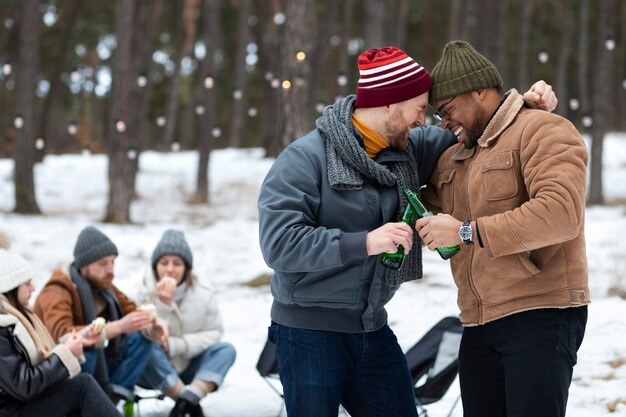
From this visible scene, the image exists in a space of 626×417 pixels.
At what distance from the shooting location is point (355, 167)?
9.26 feet

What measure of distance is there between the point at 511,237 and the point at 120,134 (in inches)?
427

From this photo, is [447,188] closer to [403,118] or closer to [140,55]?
[403,118]

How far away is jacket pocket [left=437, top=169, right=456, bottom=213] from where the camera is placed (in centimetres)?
303

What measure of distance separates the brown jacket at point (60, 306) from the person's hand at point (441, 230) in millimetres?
2675

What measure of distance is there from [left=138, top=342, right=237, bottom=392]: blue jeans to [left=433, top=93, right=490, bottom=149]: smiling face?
286cm

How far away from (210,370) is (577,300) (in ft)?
10.1

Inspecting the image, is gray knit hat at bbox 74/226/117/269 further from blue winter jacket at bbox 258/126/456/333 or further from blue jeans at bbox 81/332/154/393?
blue winter jacket at bbox 258/126/456/333

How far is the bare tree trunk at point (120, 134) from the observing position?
12.8 metres

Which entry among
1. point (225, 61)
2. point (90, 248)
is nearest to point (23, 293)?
point (90, 248)

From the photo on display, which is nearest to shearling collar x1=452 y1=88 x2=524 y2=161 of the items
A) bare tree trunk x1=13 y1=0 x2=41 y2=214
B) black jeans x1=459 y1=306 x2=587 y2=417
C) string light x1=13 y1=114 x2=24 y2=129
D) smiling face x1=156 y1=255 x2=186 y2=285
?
black jeans x1=459 y1=306 x2=587 y2=417

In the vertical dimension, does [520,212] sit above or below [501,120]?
below

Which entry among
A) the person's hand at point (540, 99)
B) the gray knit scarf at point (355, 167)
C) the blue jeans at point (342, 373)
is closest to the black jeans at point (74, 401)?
the blue jeans at point (342, 373)

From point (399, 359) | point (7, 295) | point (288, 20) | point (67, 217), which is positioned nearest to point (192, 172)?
point (67, 217)

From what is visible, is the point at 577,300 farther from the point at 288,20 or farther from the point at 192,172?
the point at 192,172
